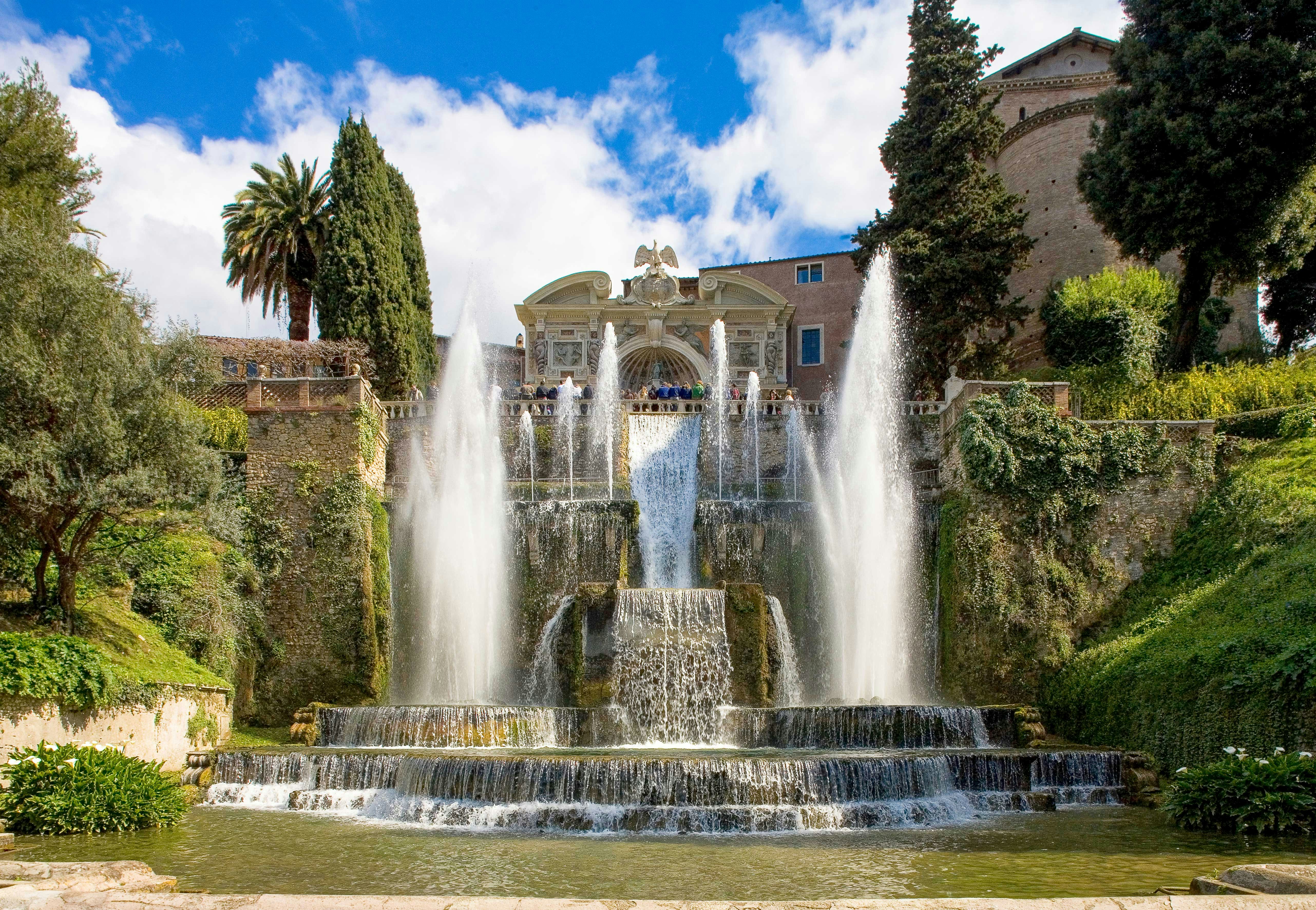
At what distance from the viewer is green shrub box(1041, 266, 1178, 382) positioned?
83.7 ft

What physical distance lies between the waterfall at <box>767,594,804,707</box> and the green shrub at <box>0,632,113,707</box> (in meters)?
10.3

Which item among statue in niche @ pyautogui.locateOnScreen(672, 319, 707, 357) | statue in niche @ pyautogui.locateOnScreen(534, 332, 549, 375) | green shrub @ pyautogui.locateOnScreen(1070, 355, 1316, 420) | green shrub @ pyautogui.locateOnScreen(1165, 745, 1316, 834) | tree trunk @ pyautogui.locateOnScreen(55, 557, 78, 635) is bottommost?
green shrub @ pyautogui.locateOnScreen(1165, 745, 1316, 834)

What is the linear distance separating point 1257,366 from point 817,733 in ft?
48.6

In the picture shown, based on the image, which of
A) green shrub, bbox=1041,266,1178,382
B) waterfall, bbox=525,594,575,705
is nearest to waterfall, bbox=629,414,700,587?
waterfall, bbox=525,594,575,705

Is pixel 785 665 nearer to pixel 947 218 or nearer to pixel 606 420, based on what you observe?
pixel 606 420

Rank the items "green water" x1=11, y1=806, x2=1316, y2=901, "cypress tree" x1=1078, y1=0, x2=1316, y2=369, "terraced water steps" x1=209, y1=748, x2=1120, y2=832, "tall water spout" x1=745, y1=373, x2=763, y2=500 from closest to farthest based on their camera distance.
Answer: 1. "green water" x1=11, y1=806, x2=1316, y2=901
2. "terraced water steps" x1=209, y1=748, x2=1120, y2=832
3. "cypress tree" x1=1078, y1=0, x2=1316, y2=369
4. "tall water spout" x1=745, y1=373, x2=763, y2=500

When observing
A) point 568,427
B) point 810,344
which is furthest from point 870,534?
point 810,344

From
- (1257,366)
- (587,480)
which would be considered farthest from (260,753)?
(1257,366)

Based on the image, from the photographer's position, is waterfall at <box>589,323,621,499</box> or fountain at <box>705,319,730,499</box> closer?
waterfall at <box>589,323,621,499</box>

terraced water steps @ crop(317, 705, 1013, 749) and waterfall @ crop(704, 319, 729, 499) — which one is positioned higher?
waterfall @ crop(704, 319, 729, 499)

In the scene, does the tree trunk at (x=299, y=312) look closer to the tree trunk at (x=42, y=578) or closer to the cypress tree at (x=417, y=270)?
the cypress tree at (x=417, y=270)

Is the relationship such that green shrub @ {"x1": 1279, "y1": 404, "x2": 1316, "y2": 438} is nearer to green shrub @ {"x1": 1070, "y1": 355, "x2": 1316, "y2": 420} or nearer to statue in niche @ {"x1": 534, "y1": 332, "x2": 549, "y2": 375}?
green shrub @ {"x1": 1070, "y1": 355, "x2": 1316, "y2": 420}

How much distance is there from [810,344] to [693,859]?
96.1ft

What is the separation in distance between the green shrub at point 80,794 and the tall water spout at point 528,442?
1335 cm
